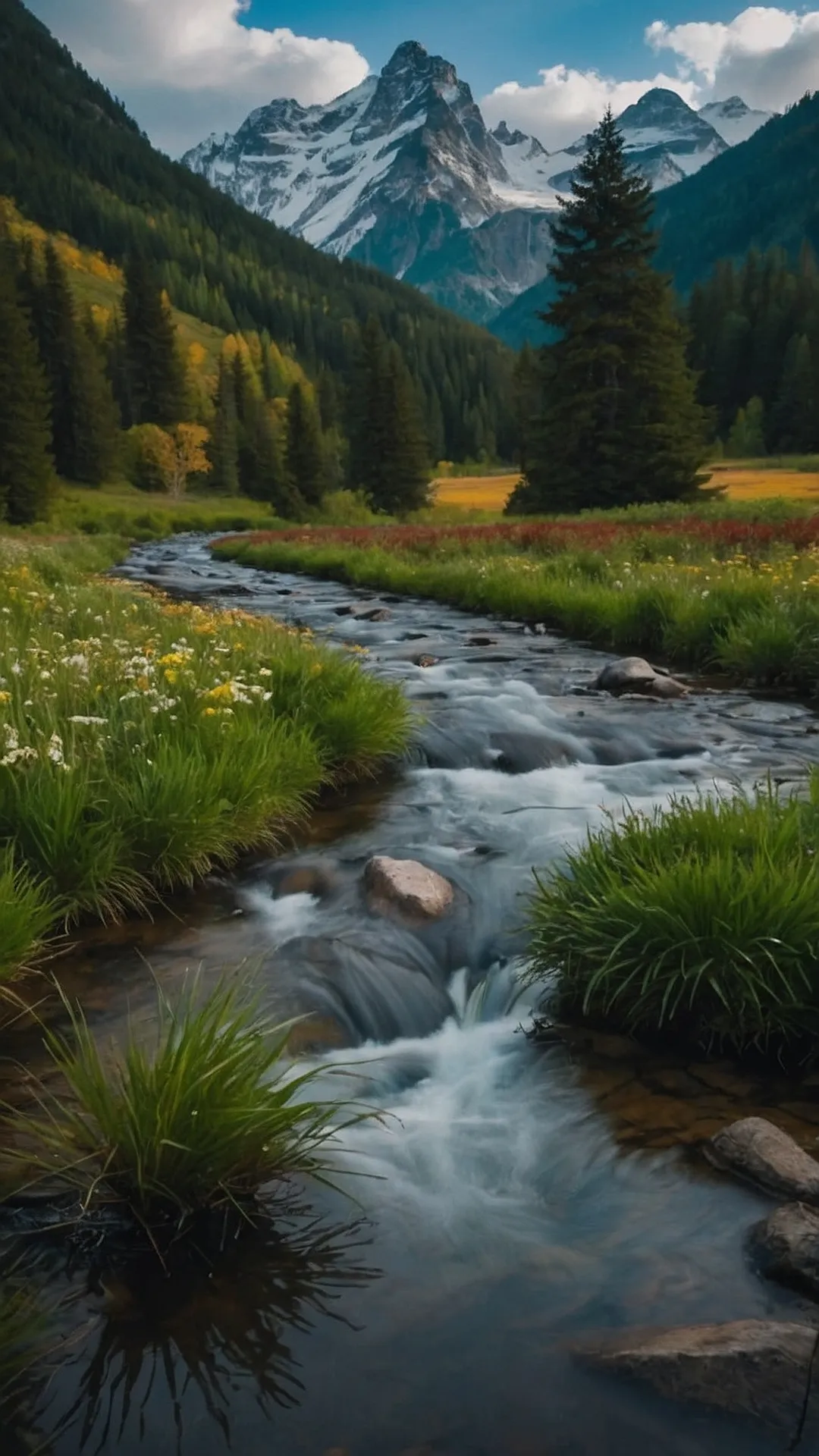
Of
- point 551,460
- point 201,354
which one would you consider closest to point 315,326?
point 201,354

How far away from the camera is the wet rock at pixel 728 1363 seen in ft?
6.57

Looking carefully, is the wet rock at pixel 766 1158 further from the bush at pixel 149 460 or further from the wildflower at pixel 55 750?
the bush at pixel 149 460

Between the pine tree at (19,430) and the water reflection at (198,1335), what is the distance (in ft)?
171

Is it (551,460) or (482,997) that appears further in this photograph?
(551,460)

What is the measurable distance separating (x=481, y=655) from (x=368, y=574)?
10861mm

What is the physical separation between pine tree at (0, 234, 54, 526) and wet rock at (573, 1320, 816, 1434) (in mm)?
52773

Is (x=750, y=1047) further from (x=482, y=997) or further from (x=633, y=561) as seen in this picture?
(x=633, y=561)

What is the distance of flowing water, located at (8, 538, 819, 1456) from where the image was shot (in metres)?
2.05

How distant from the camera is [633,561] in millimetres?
16859

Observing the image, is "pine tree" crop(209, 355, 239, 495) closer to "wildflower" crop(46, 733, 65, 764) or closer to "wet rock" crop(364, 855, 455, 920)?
"wildflower" crop(46, 733, 65, 764)

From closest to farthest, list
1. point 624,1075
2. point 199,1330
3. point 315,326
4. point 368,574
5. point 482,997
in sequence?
point 199,1330, point 624,1075, point 482,997, point 368,574, point 315,326

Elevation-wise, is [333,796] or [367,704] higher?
[367,704]

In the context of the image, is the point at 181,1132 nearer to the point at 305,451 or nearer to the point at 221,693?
the point at 221,693

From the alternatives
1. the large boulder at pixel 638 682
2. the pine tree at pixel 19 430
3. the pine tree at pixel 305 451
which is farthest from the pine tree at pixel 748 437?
the large boulder at pixel 638 682
